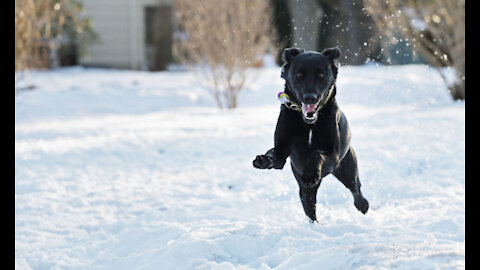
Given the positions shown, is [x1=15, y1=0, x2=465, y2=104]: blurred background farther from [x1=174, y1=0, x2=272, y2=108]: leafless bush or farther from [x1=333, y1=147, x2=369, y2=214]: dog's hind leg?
[x1=333, y1=147, x2=369, y2=214]: dog's hind leg

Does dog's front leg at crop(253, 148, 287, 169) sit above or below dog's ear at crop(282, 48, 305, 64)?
below

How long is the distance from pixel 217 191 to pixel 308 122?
3689 millimetres

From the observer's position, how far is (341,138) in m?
3.35

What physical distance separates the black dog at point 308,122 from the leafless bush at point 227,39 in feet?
28.9

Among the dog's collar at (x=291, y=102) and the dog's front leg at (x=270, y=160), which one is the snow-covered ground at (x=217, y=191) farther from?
the dog's collar at (x=291, y=102)

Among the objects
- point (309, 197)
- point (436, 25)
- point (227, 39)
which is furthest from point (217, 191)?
point (436, 25)

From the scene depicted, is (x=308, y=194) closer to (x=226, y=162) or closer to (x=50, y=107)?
(x=226, y=162)

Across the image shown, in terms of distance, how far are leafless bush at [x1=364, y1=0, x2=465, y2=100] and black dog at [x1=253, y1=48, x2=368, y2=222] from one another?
29.5ft

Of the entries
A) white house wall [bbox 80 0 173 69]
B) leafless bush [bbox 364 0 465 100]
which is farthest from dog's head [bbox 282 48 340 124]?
white house wall [bbox 80 0 173 69]

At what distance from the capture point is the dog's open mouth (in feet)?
9.44

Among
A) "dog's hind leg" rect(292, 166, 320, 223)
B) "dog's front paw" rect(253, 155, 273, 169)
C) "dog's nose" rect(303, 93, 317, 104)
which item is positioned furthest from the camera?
"dog's hind leg" rect(292, 166, 320, 223)

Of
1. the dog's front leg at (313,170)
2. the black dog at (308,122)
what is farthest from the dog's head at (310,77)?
the dog's front leg at (313,170)
